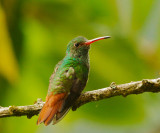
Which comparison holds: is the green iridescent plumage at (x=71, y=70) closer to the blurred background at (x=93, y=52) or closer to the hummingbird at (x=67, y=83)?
the hummingbird at (x=67, y=83)

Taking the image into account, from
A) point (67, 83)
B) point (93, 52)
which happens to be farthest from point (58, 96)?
point (93, 52)

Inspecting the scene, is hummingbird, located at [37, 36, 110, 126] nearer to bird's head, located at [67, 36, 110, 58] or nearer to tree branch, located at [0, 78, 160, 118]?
bird's head, located at [67, 36, 110, 58]

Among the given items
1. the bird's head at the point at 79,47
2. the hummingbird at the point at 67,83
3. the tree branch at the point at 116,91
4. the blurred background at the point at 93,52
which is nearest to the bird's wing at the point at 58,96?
the hummingbird at the point at 67,83

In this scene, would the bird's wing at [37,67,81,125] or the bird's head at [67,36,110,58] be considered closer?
the bird's wing at [37,67,81,125]

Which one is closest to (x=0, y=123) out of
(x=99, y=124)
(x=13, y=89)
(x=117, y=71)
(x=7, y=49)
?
(x=13, y=89)

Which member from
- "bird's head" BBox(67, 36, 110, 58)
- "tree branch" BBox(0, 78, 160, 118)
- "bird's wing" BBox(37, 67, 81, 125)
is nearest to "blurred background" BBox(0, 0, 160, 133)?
"bird's head" BBox(67, 36, 110, 58)

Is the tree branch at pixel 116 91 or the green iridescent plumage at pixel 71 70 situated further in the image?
the green iridescent plumage at pixel 71 70

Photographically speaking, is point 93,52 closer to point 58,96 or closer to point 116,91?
point 58,96
